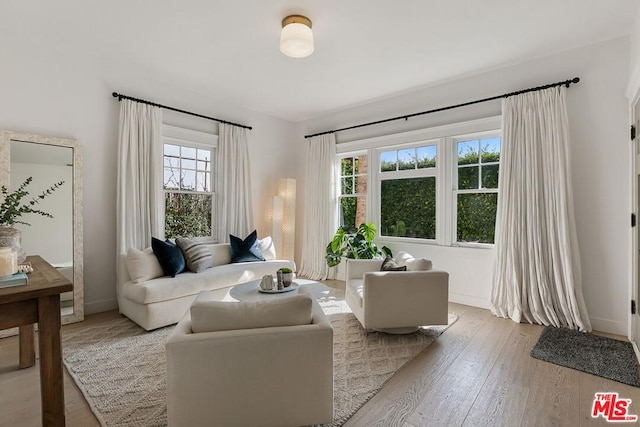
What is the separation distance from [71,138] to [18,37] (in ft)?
3.30

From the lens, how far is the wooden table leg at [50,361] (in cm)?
146

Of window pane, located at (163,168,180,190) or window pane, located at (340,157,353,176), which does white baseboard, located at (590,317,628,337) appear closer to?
window pane, located at (340,157,353,176)

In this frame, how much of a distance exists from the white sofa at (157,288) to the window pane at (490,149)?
3418 mm

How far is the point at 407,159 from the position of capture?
4.64 metres

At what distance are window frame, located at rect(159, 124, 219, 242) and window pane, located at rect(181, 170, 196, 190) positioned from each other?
0.07m

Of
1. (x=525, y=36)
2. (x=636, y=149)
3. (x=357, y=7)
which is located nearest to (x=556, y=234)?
(x=636, y=149)

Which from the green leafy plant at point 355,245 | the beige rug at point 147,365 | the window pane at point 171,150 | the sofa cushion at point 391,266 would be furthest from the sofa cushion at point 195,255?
the sofa cushion at point 391,266

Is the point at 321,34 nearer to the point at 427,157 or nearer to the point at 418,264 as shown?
the point at 427,157

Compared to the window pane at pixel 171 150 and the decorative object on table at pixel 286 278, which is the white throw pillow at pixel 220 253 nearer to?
the window pane at pixel 171 150

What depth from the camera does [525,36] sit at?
305cm

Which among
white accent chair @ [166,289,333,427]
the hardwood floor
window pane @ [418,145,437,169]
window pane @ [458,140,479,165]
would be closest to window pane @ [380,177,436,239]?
window pane @ [418,145,437,169]

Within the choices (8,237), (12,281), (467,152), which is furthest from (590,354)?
(8,237)

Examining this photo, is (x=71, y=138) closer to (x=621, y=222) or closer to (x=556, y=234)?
(x=556, y=234)

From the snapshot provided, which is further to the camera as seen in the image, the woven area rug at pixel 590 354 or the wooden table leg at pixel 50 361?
the woven area rug at pixel 590 354
